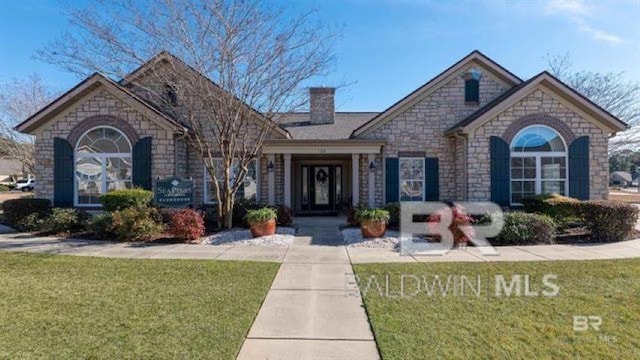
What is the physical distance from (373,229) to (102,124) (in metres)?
10.2

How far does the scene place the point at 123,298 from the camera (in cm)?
539

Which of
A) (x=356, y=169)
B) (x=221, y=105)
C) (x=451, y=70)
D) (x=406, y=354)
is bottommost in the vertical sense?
(x=406, y=354)

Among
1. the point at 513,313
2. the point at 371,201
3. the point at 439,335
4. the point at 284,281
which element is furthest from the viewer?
the point at 371,201

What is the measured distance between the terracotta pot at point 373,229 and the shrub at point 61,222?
8.54 metres

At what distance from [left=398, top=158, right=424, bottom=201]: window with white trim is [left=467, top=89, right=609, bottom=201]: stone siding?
2043 mm

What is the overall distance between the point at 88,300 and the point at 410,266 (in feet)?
17.6

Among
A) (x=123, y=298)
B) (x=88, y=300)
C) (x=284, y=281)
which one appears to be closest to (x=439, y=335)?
(x=284, y=281)

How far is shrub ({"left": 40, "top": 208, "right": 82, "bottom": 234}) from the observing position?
36.6 ft

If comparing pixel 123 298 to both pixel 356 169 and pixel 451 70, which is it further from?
pixel 451 70

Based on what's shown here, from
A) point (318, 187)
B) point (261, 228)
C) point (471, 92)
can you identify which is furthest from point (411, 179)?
point (261, 228)

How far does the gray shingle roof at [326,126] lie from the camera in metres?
16.3

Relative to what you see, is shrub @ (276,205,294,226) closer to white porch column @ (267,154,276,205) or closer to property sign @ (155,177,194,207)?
white porch column @ (267,154,276,205)

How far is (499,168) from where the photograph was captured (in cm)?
1341

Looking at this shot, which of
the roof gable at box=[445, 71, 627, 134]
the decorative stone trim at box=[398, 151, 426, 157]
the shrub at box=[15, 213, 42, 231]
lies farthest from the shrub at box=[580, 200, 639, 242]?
the shrub at box=[15, 213, 42, 231]
